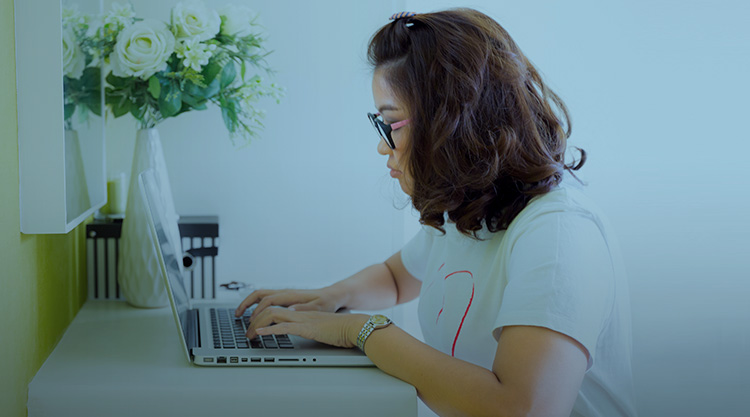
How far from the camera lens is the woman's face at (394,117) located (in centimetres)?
105

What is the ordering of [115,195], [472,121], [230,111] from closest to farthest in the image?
[472,121] → [230,111] → [115,195]

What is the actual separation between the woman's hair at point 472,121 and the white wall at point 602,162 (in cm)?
71

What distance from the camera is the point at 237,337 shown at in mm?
1106

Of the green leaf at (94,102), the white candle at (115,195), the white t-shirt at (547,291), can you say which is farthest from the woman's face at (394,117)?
the white candle at (115,195)

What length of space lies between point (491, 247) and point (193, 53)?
2.28 feet

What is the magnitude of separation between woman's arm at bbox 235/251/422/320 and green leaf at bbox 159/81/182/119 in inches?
16.7

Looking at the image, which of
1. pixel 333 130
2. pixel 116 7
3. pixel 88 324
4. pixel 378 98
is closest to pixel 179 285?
pixel 88 324

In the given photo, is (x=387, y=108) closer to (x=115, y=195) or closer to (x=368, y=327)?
(x=368, y=327)

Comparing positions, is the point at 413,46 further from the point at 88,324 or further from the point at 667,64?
the point at 667,64

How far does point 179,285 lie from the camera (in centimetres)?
118

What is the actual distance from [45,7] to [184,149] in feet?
2.75

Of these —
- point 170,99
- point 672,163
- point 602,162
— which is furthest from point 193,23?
point 672,163

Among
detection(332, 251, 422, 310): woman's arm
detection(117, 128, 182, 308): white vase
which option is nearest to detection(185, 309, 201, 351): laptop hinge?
detection(117, 128, 182, 308): white vase

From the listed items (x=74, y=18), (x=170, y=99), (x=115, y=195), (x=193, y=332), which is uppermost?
(x=74, y=18)
